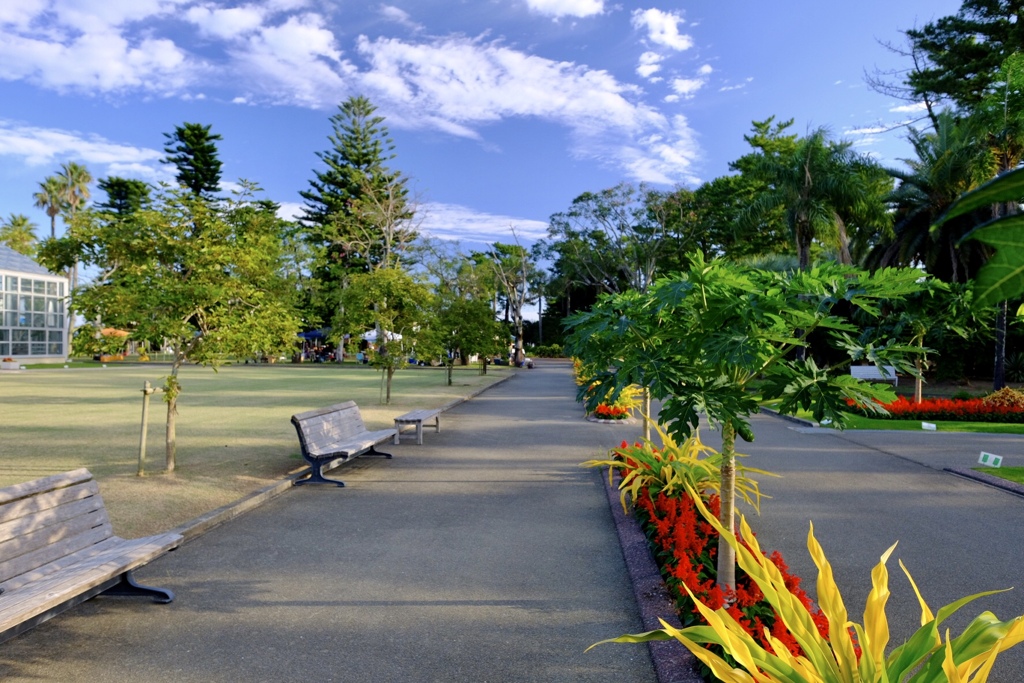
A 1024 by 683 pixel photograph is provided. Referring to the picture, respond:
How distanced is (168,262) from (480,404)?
12.3 meters

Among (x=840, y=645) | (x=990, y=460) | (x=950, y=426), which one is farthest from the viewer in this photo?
(x=950, y=426)

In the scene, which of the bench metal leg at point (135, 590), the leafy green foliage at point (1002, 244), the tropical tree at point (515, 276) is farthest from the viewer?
the tropical tree at point (515, 276)

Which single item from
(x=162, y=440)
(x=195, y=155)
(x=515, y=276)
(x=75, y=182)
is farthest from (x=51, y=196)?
(x=162, y=440)

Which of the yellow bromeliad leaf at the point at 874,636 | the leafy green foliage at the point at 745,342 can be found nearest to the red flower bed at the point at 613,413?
the leafy green foliage at the point at 745,342

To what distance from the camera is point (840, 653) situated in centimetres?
257

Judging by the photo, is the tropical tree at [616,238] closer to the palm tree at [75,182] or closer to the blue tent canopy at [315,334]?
the blue tent canopy at [315,334]

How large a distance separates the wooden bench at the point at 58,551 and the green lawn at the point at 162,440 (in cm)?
143

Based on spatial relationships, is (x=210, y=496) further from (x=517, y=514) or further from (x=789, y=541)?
(x=789, y=541)

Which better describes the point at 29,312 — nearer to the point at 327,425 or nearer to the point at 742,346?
the point at 327,425

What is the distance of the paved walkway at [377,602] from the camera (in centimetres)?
377

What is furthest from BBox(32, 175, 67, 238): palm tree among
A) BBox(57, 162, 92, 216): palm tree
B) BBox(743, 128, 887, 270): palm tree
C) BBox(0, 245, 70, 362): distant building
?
BBox(743, 128, 887, 270): palm tree

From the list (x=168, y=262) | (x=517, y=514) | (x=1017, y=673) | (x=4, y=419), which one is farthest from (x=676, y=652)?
(x=4, y=419)

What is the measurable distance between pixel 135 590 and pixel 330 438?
4620 mm

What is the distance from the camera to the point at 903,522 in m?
6.83
